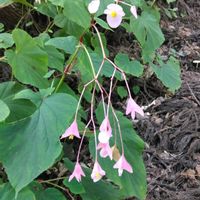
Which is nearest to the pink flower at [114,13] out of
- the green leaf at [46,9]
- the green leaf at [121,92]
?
the green leaf at [46,9]

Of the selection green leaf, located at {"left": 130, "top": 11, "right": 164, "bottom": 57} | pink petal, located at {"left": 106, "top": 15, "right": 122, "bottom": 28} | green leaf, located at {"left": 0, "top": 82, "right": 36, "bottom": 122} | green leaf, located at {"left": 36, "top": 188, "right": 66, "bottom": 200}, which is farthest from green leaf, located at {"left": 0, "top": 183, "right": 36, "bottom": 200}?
green leaf, located at {"left": 130, "top": 11, "right": 164, "bottom": 57}

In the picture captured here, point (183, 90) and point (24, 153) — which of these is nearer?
point (24, 153)

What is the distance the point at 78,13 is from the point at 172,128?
1167 mm

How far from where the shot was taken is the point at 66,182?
1.47m

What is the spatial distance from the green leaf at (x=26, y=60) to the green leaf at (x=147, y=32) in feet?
1.93

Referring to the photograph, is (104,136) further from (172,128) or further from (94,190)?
(172,128)

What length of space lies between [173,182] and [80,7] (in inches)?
39.9

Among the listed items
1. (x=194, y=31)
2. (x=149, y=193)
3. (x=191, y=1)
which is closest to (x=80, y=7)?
(x=149, y=193)

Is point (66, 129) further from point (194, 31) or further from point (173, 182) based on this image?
point (194, 31)

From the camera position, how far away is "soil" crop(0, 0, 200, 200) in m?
2.09

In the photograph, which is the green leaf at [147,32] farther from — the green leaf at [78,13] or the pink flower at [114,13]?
the pink flower at [114,13]

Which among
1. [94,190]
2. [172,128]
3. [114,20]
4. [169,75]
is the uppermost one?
[114,20]

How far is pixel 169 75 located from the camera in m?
2.31

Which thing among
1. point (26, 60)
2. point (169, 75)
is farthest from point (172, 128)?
point (26, 60)
